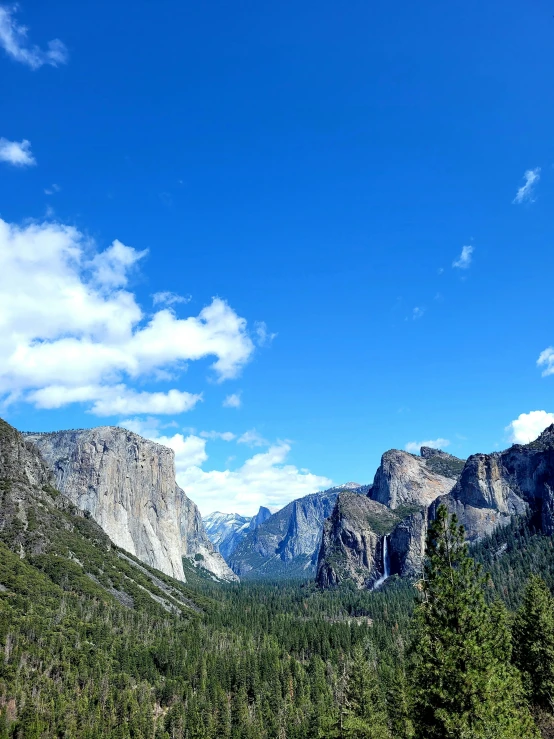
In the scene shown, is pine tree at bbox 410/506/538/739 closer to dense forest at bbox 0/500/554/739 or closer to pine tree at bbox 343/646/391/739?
dense forest at bbox 0/500/554/739

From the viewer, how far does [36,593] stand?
148 m

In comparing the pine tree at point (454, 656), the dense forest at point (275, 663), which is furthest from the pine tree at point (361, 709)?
the pine tree at point (454, 656)

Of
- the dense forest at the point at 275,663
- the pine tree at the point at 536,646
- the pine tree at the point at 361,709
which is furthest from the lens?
the pine tree at the point at 536,646

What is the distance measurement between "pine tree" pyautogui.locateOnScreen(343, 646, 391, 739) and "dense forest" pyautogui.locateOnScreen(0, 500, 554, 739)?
0.15 meters

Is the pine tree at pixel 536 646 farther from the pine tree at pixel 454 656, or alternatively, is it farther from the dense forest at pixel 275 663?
the pine tree at pixel 454 656

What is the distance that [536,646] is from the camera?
45.8 metres

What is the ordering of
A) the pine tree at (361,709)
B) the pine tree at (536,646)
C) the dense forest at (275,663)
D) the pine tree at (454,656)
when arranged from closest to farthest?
the pine tree at (454,656)
the dense forest at (275,663)
the pine tree at (361,709)
the pine tree at (536,646)

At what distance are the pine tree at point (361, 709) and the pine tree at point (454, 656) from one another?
52.0 ft

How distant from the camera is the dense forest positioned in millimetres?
25719

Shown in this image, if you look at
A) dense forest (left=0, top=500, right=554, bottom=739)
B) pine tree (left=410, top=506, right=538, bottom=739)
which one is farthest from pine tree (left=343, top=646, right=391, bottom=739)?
pine tree (left=410, top=506, right=538, bottom=739)

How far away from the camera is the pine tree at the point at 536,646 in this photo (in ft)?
146

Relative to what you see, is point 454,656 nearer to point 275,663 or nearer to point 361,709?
point 361,709

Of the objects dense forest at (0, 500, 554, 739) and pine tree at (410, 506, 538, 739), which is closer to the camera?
pine tree at (410, 506, 538, 739)

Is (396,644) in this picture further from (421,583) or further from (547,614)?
(421,583)
